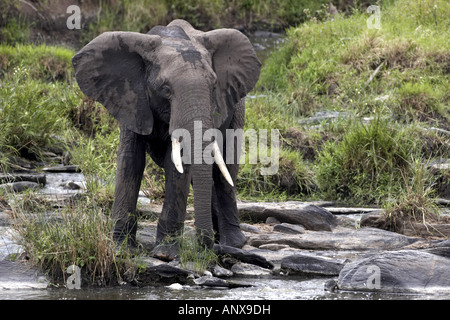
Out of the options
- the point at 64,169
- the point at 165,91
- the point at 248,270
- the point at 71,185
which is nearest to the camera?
the point at 165,91

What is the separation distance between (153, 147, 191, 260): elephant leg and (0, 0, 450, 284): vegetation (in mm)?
461

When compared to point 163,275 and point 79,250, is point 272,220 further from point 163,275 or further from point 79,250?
point 79,250

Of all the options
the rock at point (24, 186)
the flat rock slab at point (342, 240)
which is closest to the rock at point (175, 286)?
the flat rock slab at point (342, 240)

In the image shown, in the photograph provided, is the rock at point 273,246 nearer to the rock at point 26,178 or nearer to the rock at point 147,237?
the rock at point 147,237

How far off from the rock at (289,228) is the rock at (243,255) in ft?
3.94

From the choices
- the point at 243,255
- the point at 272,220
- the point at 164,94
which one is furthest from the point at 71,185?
the point at 164,94

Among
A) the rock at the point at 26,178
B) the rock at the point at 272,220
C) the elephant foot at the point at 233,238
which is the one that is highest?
the rock at the point at 26,178

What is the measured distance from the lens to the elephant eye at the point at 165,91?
7.10 meters

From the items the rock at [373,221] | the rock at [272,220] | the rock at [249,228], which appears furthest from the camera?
the rock at [272,220]

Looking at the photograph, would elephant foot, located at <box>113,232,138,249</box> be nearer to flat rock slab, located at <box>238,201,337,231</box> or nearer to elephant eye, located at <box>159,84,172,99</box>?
elephant eye, located at <box>159,84,172,99</box>

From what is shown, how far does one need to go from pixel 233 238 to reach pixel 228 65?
5.58 feet

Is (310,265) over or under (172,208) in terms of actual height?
under

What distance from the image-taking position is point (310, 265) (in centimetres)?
740
